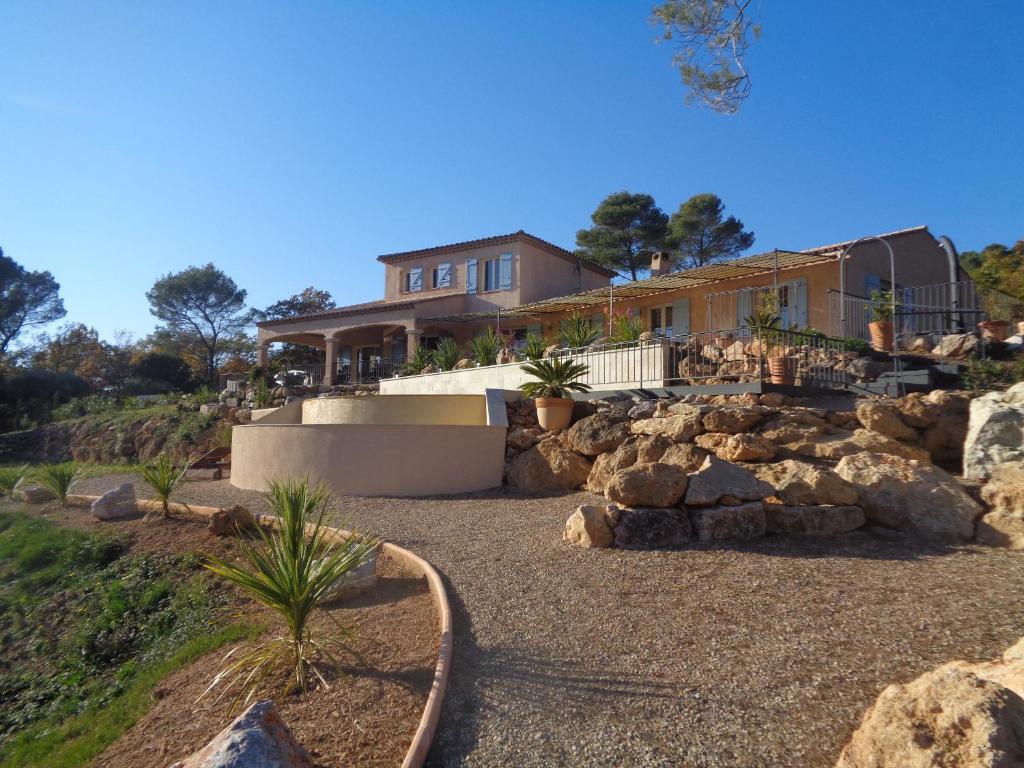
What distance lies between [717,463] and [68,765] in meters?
5.45

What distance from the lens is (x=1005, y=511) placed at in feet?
16.8

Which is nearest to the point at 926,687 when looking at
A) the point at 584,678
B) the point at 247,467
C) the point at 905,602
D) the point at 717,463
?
the point at 584,678

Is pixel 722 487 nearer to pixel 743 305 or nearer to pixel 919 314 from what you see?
pixel 919 314

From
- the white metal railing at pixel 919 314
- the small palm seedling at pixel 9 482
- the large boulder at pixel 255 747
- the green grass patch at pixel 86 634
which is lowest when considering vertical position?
the green grass patch at pixel 86 634

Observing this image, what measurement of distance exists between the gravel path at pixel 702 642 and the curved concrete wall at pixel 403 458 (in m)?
3.78

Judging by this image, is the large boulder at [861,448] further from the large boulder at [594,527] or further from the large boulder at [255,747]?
the large boulder at [255,747]

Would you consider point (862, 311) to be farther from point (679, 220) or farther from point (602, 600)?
point (679, 220)

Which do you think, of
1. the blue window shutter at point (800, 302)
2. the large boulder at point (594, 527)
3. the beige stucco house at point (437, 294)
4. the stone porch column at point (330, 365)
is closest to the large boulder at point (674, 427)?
the large boulder at point (594, 527)

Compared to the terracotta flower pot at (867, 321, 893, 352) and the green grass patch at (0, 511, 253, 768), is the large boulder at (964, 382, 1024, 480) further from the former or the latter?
the green grass patch at (0, 511, 253, 768)

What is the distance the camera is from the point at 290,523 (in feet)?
14.2

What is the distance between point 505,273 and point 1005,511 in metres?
19.8

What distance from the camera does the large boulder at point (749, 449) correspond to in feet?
23.0

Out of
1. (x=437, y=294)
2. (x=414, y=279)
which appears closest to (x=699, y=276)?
(x=437, y=294)

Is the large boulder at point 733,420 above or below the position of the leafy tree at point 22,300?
below
